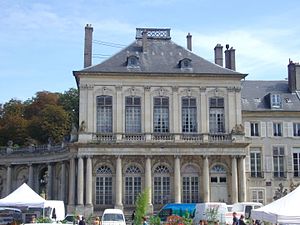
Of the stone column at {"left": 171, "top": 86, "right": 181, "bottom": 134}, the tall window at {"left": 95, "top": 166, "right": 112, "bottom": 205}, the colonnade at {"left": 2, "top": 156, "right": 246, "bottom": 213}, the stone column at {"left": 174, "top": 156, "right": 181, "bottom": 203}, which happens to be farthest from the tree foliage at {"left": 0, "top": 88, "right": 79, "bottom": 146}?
the stone column at {"left": 174, "top": 156, "right": 181, "bottom": 203}

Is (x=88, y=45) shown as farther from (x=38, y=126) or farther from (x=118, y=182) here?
(x=38, y=126)

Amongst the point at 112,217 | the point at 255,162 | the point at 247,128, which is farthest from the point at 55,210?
the point at 247,128

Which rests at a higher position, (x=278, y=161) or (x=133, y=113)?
(x=133, y=113)

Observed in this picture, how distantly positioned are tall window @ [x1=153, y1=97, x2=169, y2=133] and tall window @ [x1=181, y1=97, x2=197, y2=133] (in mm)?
1225

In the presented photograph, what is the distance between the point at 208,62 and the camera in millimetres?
41719

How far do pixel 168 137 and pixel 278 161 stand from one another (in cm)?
912

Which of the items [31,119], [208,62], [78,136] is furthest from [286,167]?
[31,119]

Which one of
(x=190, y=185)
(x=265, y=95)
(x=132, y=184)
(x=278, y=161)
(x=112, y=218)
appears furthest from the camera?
(x=265, y=95)

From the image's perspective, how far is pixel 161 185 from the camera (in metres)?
39.3

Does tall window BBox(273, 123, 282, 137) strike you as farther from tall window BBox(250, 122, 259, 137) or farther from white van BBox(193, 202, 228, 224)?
white van BBox(193, 202, 228, 224)

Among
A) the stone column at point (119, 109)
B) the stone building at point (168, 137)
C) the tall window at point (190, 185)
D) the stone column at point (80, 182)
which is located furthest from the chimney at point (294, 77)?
the stone column at point (80, 182)

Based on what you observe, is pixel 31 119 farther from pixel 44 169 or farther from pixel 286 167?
pixel 286 167

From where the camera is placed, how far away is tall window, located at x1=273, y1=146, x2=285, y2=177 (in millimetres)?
41844

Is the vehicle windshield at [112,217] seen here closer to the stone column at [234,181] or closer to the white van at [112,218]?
the white van at [112,218]
